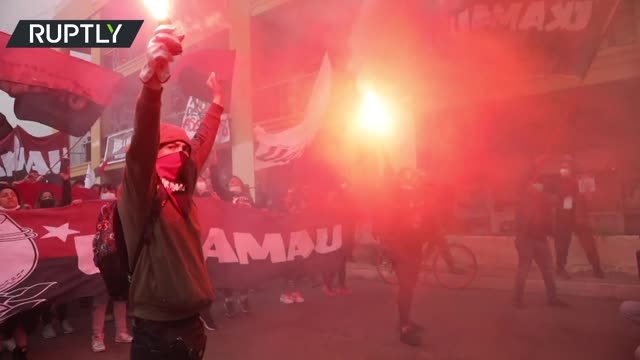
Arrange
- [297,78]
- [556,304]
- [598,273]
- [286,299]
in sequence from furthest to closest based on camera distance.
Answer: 1. [297,78]
2. [598,273]
3. [286,299]
4. [556,304]

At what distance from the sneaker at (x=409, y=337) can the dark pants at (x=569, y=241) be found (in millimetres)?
3124

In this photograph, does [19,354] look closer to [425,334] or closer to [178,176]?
[178,176]

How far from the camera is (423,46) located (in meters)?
Answer: 4.90

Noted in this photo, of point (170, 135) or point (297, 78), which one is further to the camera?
point (297, 78)

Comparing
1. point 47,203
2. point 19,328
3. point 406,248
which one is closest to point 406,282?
point 406,248

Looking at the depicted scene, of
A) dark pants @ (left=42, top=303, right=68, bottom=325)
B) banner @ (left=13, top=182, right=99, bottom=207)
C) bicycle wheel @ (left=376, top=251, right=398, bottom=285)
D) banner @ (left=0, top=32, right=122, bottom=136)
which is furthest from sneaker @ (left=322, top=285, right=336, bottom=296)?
banner @ (left=0, top=32, right=122, bottom=136)

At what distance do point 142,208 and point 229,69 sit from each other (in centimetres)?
412

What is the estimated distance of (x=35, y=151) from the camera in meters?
6.95

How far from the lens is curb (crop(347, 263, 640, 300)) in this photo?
488 centimetres

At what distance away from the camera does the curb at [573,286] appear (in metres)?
4.88

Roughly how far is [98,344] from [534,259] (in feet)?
13.5

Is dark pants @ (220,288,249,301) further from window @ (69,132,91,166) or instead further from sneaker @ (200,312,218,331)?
window @ (69,132,91,166)

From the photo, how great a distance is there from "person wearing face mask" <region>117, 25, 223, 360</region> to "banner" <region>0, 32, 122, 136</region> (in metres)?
4.59

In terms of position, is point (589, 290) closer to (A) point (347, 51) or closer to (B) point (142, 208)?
(A) point (347, 51)
